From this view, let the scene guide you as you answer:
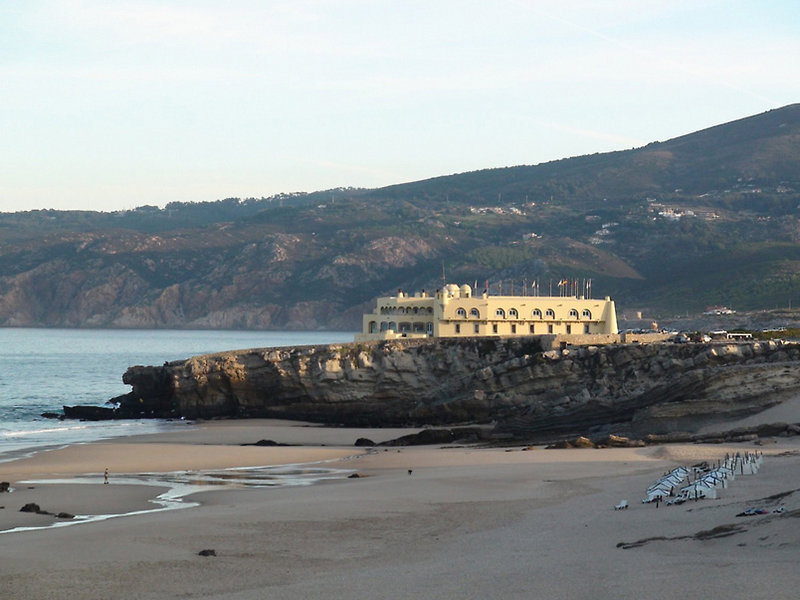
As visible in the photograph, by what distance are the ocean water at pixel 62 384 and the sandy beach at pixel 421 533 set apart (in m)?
15.6

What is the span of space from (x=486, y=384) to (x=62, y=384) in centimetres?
4819

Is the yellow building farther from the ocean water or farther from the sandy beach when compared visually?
the sandy beach

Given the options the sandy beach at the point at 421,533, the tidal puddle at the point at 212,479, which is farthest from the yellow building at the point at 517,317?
the tidal puddle at the point at 212,479

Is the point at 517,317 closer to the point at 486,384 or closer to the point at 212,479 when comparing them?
the point at 486,384

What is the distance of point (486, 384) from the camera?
176ft

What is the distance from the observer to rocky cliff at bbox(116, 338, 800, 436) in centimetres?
4262

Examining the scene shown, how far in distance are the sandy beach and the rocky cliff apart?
20.2 feet

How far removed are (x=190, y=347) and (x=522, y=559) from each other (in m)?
144

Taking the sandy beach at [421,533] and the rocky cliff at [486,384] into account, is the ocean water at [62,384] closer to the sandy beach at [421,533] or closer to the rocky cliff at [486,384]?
the rocky cliff at [486,384]

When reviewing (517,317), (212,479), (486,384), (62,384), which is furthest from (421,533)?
(62,384)

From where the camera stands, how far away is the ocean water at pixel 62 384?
2134 inches

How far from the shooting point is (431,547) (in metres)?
21.6

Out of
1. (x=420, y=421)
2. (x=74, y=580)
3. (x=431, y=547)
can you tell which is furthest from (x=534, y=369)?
(x=74, y=580)

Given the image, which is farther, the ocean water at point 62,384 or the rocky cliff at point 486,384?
the ocean water at point 62,384
